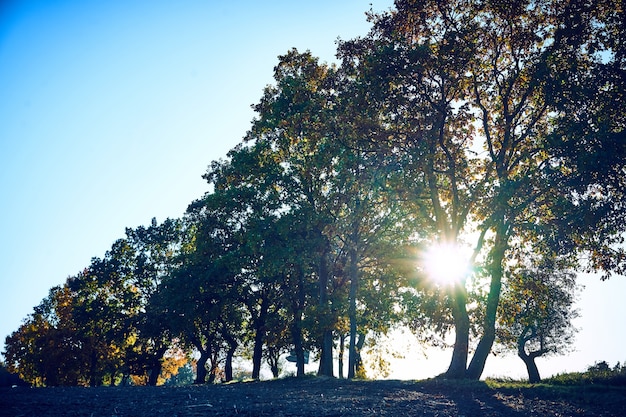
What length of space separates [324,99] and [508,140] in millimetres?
10477

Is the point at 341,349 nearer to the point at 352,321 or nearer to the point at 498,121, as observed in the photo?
the point at 352,321

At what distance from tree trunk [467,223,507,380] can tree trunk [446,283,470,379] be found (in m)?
0.45

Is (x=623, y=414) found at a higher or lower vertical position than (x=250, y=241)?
lower

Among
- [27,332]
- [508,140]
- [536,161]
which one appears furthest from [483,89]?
[27,332]

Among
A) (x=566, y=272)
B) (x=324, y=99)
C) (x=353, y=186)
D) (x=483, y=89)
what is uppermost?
(x=324, y=99)

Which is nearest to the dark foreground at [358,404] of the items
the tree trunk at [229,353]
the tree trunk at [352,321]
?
the tree trunk at [352,321]

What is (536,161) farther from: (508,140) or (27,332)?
(27,332)

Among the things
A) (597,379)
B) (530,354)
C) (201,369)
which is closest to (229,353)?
(201,369)

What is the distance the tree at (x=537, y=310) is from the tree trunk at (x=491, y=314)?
6.10 feet

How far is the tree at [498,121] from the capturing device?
647 inches

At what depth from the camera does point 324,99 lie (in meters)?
24.7

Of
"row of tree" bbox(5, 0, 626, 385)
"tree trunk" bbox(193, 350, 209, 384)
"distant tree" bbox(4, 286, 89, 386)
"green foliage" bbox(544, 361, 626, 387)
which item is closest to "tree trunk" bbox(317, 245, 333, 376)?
"row of tree" bbox(5, 0, 626, 385)

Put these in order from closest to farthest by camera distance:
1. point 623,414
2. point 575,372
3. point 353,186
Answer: point 623,414, point 575,372, point 353,186

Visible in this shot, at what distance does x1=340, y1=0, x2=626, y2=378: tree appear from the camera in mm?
16438
